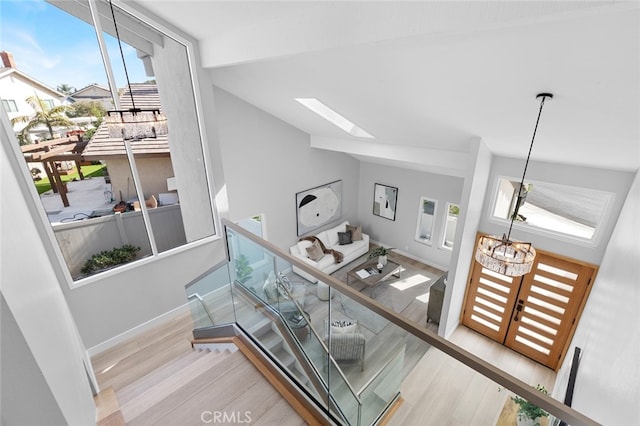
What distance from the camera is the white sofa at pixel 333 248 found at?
23.7 ft

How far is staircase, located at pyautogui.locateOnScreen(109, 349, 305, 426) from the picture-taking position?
7.30ft

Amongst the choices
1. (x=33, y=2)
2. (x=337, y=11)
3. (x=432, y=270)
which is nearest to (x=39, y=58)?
(x=33, y=2)

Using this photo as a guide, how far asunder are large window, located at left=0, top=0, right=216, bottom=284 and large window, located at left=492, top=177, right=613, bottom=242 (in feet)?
15.1

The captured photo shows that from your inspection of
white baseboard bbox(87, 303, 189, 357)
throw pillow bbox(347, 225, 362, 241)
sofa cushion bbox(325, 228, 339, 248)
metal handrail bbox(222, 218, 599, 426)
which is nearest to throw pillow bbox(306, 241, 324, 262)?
sofa cushion bbox(325, 228, 339, 248)

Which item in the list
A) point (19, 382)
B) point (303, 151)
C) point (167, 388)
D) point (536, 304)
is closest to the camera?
point (19, 382)

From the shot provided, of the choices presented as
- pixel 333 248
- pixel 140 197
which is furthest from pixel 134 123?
pixel 333 248

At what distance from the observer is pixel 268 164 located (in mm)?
6227

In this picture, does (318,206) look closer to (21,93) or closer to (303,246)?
(303,246)

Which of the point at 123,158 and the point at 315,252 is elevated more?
the point at 123,158

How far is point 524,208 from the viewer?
16.0 ft

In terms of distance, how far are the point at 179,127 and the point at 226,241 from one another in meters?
2.12

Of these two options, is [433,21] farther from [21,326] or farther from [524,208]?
[524,208]
